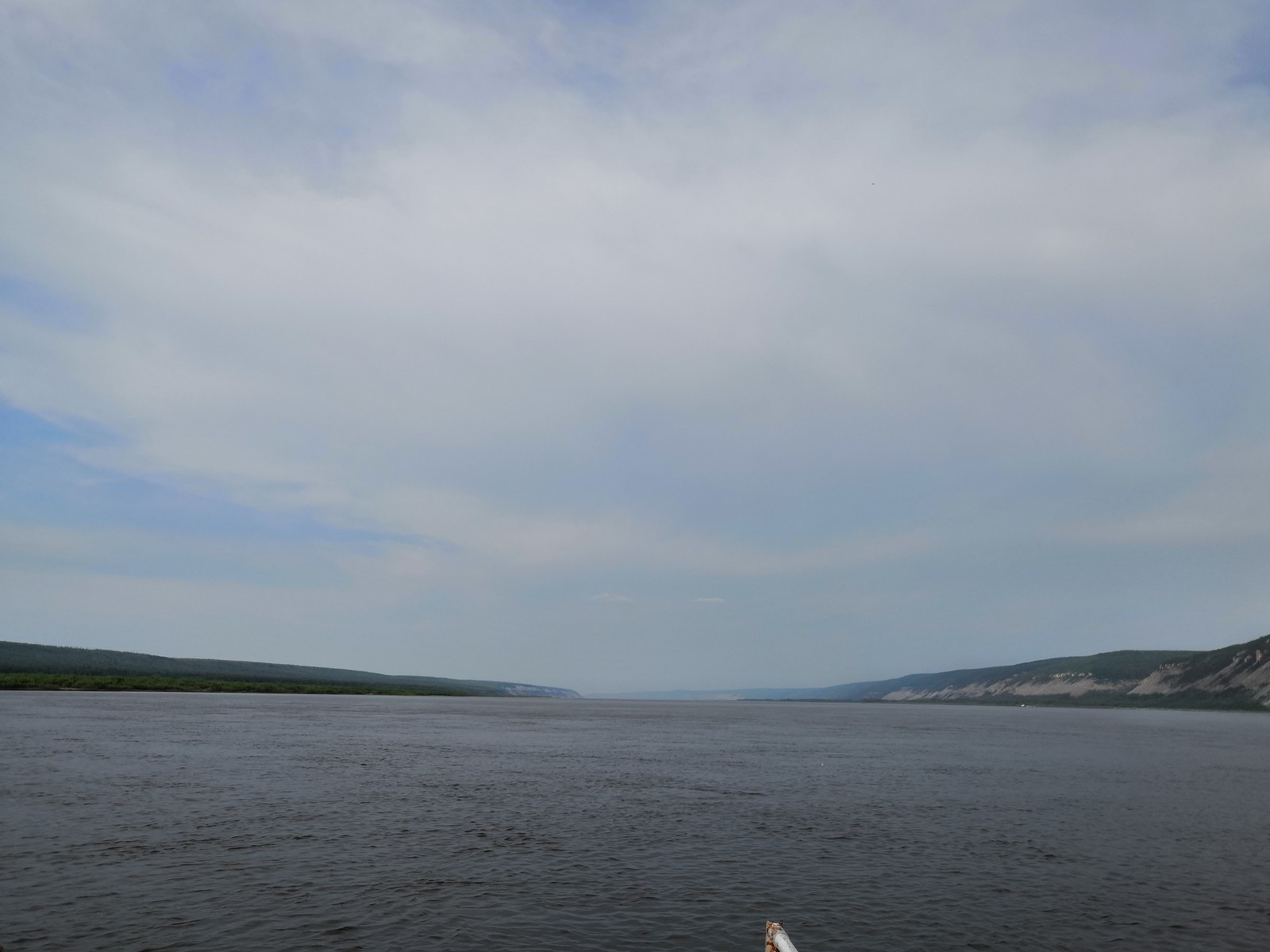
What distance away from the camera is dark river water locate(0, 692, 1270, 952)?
2266 cm

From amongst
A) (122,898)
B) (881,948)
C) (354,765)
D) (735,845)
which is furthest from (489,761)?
(881,948)

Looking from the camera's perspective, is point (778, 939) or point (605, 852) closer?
point (778, 939)

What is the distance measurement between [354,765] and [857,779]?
3641 cm

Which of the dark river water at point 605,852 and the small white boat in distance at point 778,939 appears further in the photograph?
the dark river water at point 605,852

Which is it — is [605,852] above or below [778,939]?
below

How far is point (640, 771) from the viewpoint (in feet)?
200

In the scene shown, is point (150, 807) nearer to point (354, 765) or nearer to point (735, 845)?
point (354, 765)

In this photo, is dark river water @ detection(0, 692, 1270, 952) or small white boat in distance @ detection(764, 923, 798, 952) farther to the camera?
dark river water @ detection(0, 692, 1270, 952)

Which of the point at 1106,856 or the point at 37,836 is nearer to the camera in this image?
the point at 37,836

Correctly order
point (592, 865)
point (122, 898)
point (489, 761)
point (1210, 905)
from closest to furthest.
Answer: point (122, 898) < point (1210, 905) < point (592, 865) < point (489, 761)

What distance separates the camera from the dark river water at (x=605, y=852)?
2266 cm

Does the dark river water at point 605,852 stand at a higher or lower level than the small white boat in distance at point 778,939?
lower

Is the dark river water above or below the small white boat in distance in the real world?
below

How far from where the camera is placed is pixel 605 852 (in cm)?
3212
